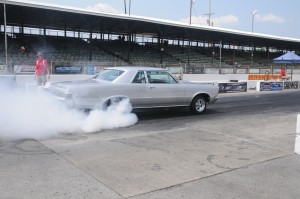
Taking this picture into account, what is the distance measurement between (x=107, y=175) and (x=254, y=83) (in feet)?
64.8

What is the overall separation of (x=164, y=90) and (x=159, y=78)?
0.38 metres

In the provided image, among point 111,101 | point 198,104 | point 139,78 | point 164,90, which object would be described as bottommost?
point 198,104

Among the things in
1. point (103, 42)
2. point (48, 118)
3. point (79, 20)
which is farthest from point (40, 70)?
point (103, 42)

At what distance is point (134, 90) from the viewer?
8.88 m

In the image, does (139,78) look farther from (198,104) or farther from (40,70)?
(40,70)

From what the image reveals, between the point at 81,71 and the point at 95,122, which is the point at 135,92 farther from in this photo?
the point at 81,71

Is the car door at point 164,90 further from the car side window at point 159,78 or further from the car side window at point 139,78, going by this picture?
the car side window at point 139,78

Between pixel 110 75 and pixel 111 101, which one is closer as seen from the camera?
pixel 111 101

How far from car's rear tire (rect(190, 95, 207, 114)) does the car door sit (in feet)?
1.56

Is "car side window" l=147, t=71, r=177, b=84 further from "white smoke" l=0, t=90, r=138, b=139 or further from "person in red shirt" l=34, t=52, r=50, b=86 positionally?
"person in red shirt" l=34, t=52, r=50, b=86

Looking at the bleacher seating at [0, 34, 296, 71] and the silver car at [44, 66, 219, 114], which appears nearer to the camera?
the silver car at [44, 66, 219, 114]

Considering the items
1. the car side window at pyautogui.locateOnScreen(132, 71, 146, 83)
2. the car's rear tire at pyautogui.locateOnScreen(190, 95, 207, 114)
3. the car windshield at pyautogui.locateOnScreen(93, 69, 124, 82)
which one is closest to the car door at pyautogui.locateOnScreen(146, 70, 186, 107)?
the car side window at pyautogui.locateOnScreen(132, 71, 146, 83)

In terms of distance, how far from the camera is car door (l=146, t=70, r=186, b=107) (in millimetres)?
9281

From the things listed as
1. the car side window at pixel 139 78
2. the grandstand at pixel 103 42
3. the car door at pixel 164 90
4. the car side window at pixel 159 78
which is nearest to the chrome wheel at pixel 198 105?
the car door at pixel 164 90
